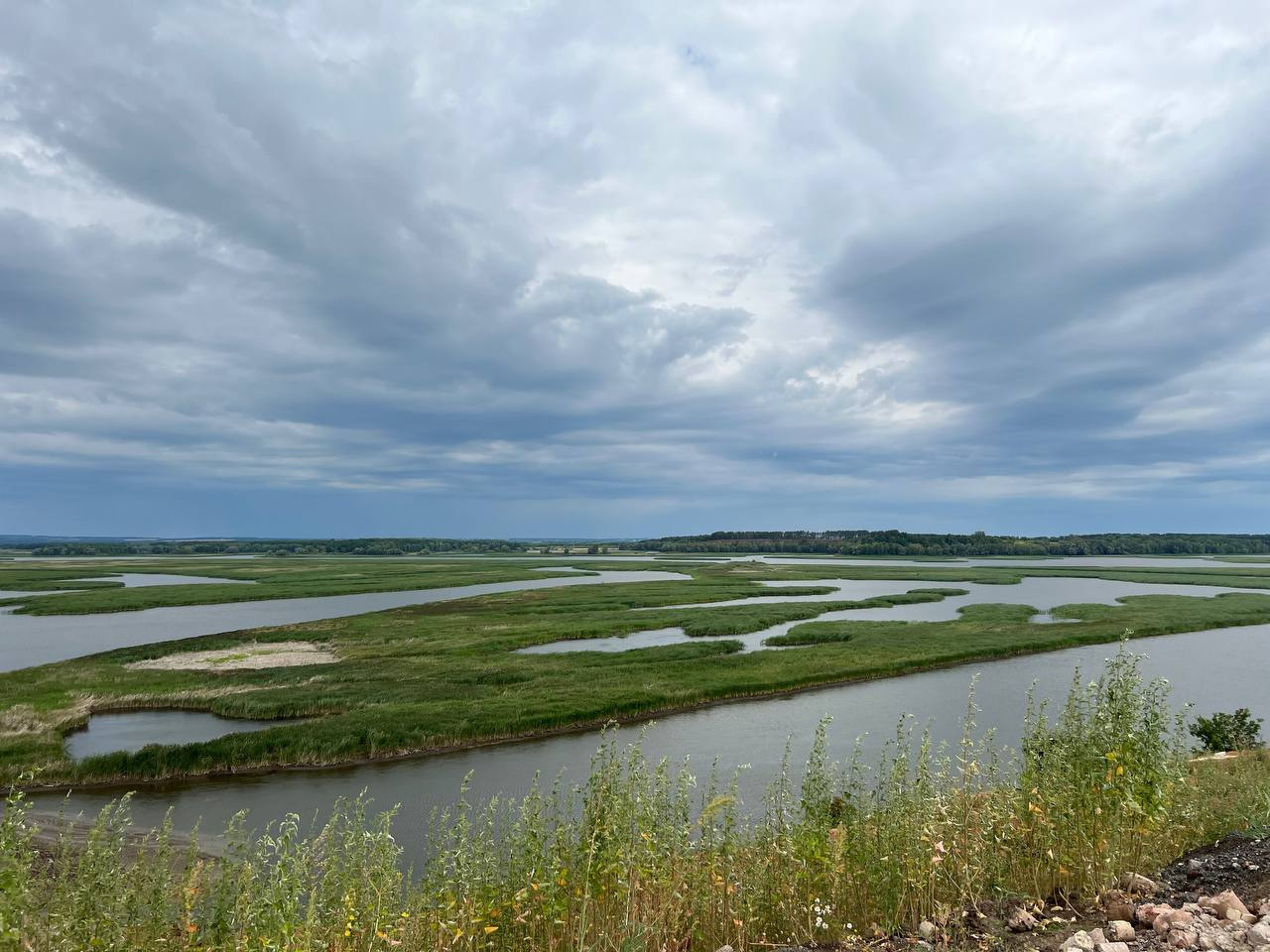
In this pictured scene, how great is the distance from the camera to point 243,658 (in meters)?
36.7

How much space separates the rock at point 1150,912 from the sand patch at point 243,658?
36.3 metres

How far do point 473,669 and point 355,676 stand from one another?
210 inches

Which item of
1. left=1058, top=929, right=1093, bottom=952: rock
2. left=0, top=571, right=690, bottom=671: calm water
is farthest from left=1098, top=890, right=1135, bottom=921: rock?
left=0, top=571, right=690, bottom=671: calm water

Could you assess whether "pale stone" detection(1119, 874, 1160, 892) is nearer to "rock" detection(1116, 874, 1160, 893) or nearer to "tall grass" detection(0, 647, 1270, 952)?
"rock" detection(1116, 874, 1160, 893)

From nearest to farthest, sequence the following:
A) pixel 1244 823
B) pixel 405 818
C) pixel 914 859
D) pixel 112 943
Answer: pixel 112 943
pixel 914 859
pixel 1244 823
pixel 405 818

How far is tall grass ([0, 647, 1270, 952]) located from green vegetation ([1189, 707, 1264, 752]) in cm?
1373

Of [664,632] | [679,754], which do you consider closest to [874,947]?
[679,754]

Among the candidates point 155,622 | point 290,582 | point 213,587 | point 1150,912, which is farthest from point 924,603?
point 213,587

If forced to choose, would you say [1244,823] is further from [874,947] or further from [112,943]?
[112,943]

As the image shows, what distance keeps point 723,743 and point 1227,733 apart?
13730 millimetres

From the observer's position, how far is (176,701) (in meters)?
28.0

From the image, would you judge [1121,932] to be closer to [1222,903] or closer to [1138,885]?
[1222,903]

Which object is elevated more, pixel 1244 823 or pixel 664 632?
pixel 1244 823

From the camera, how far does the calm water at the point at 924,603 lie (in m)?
42.1
